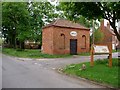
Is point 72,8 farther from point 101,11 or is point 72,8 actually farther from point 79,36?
point 79,36

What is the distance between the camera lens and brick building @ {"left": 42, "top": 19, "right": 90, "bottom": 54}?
37.4 m

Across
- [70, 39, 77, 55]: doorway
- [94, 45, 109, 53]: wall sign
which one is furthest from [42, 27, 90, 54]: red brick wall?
[94, 45, 109, 53]: wall sign

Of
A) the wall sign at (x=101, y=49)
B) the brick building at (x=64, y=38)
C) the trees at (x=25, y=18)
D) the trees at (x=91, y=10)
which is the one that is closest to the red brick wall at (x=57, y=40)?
the brick building at (x=64, y=38)

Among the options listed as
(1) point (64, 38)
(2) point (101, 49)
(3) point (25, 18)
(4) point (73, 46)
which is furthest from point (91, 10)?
(3) point (25, 18)

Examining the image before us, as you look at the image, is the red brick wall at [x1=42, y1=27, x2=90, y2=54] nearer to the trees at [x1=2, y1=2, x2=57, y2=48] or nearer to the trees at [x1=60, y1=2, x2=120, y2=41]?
the trees at [x1=2, y1=2, x2=57, y2=48]

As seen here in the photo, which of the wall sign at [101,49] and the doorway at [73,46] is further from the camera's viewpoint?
the doorway at [73,46]

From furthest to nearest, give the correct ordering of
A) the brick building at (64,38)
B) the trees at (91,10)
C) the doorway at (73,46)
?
the doorway at (73,46), the brick building at (64,38), the trees at (91,10)

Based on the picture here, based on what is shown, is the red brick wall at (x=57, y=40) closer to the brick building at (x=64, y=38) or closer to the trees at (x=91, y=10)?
the brick building at (x=64, y=38)

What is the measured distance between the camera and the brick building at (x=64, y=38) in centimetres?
3741

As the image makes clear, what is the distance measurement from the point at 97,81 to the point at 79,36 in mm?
26440

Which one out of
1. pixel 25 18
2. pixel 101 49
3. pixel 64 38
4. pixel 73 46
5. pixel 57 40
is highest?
pixel 25 18

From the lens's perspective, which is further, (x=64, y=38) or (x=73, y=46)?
(x=73, y=46)

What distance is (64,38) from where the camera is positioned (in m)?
38.2

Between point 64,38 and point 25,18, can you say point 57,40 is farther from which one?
point 25,18
